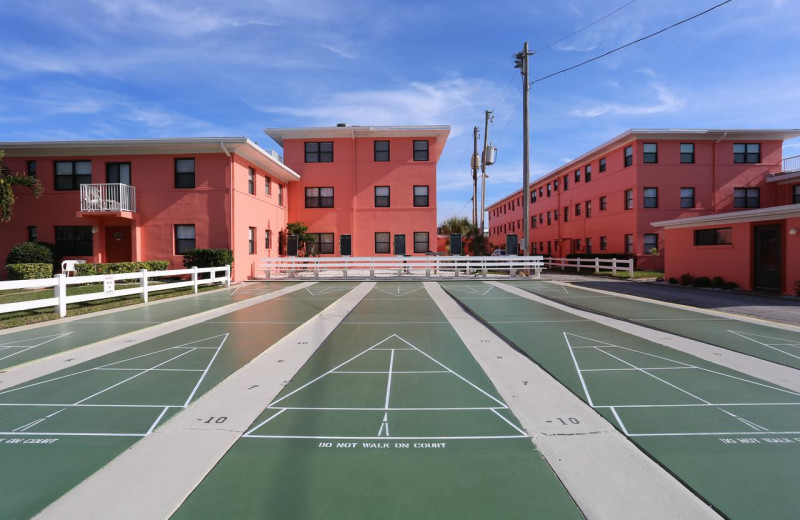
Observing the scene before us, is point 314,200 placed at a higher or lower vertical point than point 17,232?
higher

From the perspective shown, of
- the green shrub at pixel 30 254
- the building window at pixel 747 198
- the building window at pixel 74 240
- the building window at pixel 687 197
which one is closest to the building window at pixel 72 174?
the building window at pixel 74 240

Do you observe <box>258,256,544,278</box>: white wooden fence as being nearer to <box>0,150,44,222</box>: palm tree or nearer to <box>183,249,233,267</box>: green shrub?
<box>183,249,233,267</box>: green shrub

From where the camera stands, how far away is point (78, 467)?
10.2 feet

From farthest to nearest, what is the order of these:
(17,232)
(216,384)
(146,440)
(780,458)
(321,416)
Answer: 1. (17,232)
2. (216,384)
3. (321,416)
4. (146,440)
5. (780,458)

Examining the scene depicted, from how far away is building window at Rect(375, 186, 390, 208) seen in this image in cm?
2569

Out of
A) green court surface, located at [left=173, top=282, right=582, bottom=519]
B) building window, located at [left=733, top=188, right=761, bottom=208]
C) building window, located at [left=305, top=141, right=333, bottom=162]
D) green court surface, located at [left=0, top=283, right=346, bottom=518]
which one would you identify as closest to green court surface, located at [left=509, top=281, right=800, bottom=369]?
green court surface, located at [left=173, top=282, right=582, bottom=519]

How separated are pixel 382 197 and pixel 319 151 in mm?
5294

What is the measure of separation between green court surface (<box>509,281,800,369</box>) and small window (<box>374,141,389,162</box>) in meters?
16.5

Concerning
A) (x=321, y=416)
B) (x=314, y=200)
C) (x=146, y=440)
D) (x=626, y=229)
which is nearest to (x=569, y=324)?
(x=321, y=416)

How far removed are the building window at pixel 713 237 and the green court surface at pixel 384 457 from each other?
16.7 meters

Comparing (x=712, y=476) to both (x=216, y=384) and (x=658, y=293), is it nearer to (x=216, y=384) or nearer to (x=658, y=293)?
(x=216, y=384)

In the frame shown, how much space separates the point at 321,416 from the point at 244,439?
776 mm

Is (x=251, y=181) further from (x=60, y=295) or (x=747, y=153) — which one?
(x=747, y=153)

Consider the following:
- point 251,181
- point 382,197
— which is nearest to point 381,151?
point 382,197
